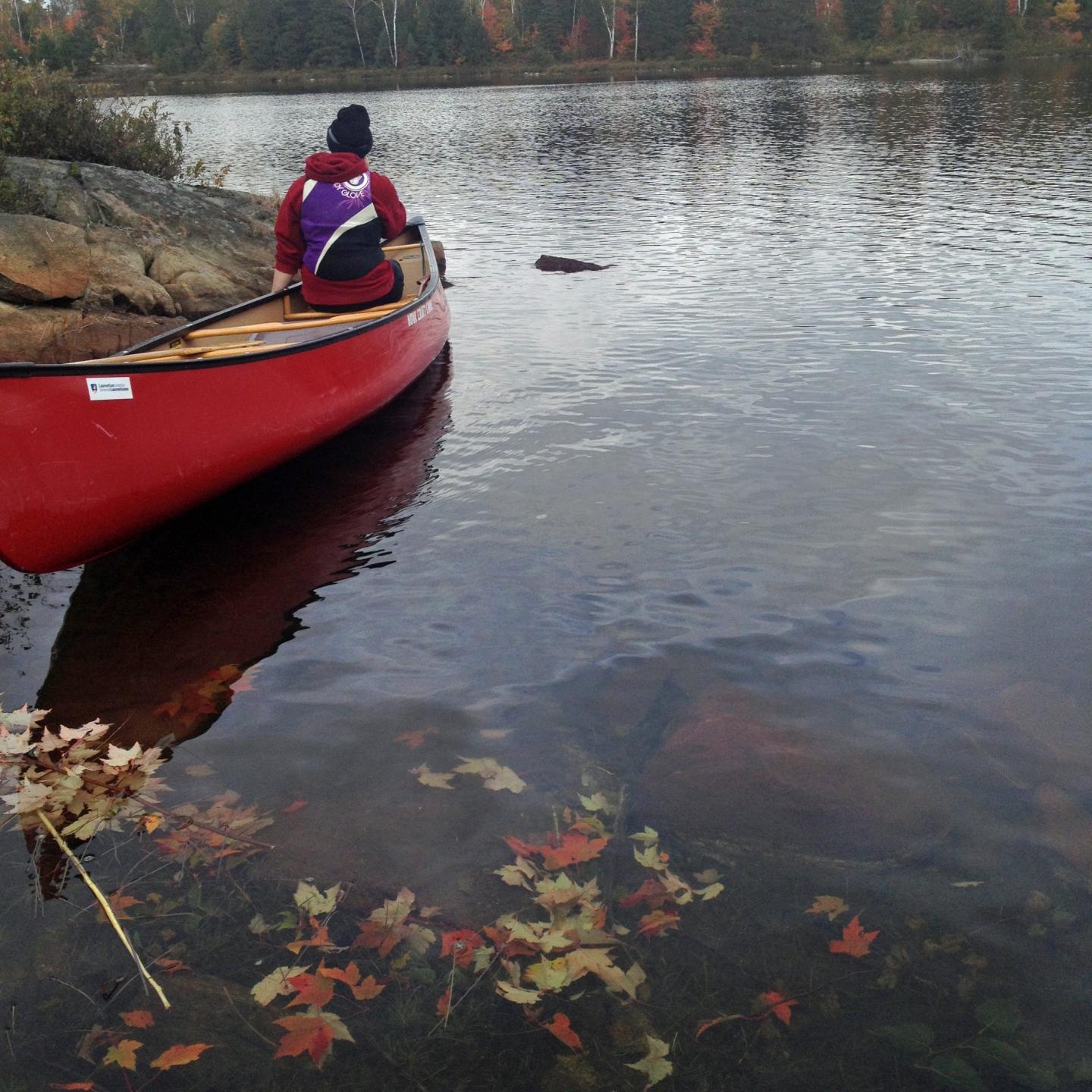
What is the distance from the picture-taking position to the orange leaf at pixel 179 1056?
130 inches

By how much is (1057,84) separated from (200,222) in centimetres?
5103

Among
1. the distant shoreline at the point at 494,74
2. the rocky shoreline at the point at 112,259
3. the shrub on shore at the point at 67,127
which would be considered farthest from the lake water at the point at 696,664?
the distant shoreline at the point at 494,74

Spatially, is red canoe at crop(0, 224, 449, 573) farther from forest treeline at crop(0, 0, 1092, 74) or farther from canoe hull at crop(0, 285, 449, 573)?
forest treeline at crop(0, 0, 1092, 74)

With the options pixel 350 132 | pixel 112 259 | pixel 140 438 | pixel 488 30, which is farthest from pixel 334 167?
pixel 488 30

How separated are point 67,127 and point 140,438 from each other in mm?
9764

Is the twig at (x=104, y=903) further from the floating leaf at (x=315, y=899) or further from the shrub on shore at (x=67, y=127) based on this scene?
the shrub on shore at (x=67, y=127)

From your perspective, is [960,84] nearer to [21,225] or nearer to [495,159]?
[495,159]

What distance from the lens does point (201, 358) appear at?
7.36m

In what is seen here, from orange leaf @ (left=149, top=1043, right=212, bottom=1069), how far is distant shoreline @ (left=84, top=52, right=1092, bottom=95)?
83.0 m

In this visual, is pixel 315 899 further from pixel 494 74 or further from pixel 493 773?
pixel 494 74

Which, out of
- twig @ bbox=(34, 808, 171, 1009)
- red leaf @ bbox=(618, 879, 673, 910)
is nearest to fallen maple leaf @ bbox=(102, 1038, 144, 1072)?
twig @ bbox=(34, 808, 171, 1009)

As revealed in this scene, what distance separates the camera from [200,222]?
13875 millimetres

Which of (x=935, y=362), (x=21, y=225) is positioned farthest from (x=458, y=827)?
Result: (x=21, y=225)

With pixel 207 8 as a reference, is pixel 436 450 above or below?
below
